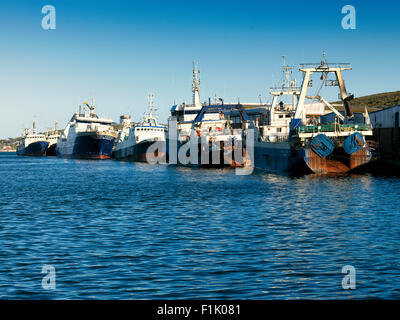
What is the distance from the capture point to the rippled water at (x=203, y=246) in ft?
45.3

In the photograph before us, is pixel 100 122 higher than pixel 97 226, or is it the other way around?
pixel 100 122

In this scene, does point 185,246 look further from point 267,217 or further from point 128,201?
point 128,201

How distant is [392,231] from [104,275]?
13668mm

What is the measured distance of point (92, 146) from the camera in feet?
434

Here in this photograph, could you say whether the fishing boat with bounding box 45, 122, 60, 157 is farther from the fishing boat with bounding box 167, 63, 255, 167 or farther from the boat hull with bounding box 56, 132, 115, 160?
the fishing boat with bounding box 167, 63, 255, 167

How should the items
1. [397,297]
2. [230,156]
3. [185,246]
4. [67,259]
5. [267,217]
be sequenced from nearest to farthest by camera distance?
1. [397,297]
2. [67,259]
3. [185,246]
4. [267,217]
5. [230,156]

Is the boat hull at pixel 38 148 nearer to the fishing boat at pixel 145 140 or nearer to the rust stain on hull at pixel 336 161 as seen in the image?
the fishing boat at pixel 145 140

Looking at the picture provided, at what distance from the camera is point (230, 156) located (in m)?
79.9

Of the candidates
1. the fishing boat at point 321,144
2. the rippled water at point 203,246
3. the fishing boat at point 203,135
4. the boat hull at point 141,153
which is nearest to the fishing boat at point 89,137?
the boat hull at point 141,153

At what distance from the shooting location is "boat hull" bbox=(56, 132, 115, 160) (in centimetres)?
12988

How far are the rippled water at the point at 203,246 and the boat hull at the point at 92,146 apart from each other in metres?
93.4

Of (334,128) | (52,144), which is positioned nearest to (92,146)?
(52,144)

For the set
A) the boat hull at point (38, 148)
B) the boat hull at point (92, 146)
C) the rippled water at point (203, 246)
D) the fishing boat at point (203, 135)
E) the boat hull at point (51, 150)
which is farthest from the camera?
the boat hull at point (51, 150)

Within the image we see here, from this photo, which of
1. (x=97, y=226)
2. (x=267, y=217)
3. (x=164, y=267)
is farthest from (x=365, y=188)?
(x=164, y=267)
